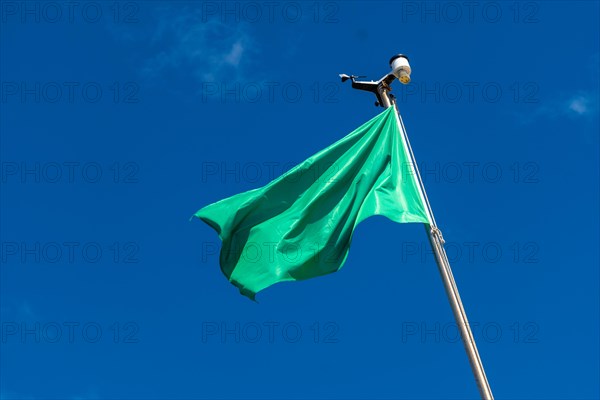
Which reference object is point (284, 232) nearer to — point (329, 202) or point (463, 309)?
point (329, 202)

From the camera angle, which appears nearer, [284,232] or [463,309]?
[463,309]

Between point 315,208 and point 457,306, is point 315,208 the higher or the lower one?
the higher one

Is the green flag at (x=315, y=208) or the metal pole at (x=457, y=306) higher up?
the green flag at (x=315, y=208)

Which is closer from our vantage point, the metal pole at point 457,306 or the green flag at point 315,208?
the metal pole at point 457,306

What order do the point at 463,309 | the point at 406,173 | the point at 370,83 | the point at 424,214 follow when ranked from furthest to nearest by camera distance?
the point at 370,83, the point at 406,173, the point at 424,214, the point at 463,309

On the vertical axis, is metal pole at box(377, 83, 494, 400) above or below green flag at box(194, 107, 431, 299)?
below

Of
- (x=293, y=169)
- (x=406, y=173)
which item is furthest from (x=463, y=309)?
(x=293, y=169)

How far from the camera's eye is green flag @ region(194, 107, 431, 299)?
49.1 feet

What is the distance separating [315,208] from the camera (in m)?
15.8

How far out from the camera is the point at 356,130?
16.5m

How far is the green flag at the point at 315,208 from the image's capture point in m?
15.0

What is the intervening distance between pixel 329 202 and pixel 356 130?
1.61 meters

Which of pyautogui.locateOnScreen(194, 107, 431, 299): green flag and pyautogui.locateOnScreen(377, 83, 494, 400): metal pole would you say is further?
pyautogui.locateOnScreen(194, 107, 431, 299): green flag

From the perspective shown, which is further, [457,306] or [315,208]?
[315,208]
